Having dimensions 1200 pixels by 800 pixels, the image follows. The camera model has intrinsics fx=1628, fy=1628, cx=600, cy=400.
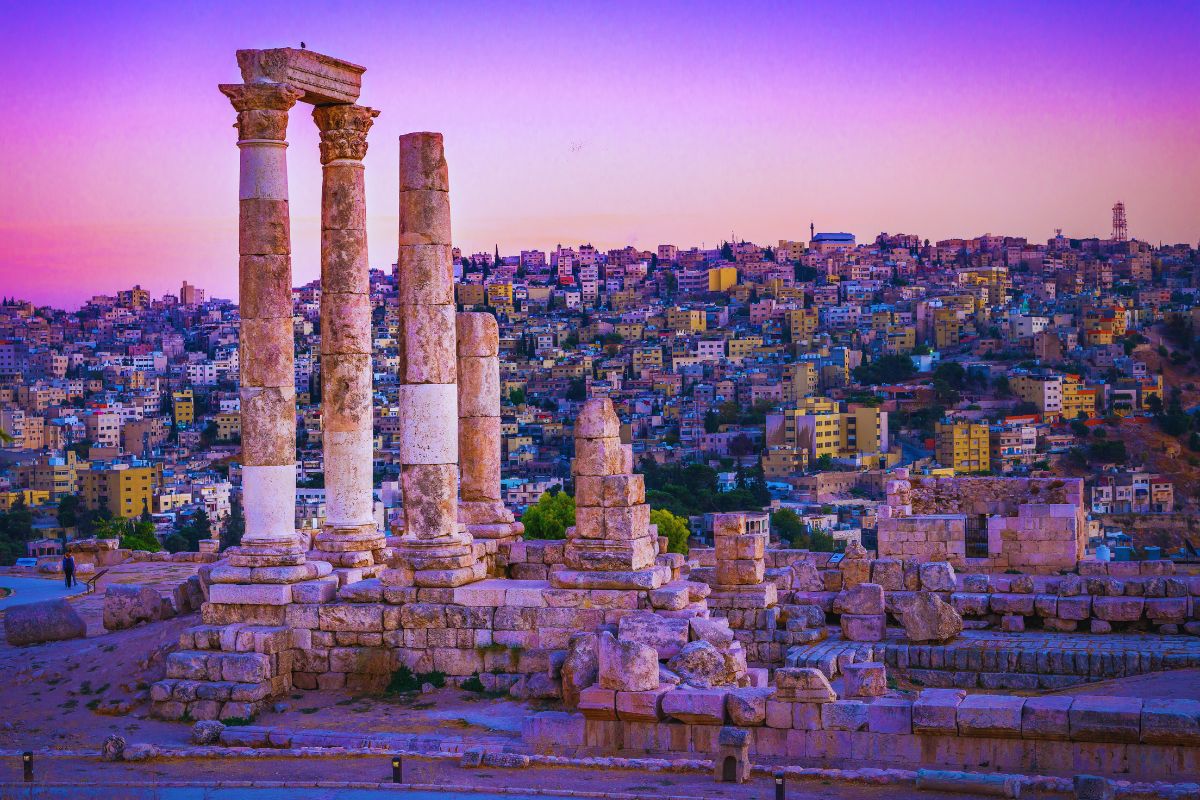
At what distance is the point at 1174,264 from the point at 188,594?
193153 millimetres

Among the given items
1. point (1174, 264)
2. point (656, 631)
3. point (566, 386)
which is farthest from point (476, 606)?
point (1174, 264)

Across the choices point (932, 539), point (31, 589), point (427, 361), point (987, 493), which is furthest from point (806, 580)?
point (31, 589)

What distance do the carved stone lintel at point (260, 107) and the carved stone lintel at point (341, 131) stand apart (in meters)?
1.22

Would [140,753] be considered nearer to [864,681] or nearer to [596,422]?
[596,422]

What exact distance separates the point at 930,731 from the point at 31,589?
22636 mm

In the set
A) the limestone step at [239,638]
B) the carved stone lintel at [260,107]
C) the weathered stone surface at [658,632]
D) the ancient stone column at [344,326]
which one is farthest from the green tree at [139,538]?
the weathered stone surface at [658,632]

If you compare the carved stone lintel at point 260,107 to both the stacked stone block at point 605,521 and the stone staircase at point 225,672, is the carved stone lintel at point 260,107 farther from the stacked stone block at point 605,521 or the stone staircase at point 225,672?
the stone staircase at point 225,672

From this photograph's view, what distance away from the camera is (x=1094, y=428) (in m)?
129

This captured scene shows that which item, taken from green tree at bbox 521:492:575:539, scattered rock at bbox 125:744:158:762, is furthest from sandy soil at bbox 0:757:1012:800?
green tree at bbox 521:492:575:539

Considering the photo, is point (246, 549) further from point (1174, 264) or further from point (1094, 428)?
point (1174, 264)

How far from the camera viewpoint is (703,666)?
641 inches

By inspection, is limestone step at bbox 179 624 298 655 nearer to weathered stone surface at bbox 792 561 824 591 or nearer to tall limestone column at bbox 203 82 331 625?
tall limestone column at bbox 203 82 331 625

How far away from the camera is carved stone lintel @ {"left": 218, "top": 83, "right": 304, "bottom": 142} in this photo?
1970cm

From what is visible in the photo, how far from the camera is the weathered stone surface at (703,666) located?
16.2 metres
